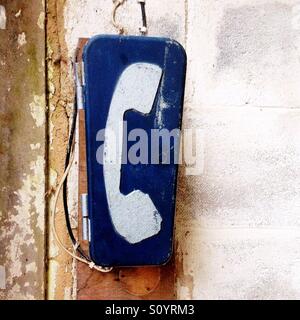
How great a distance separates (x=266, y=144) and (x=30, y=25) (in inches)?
26.1

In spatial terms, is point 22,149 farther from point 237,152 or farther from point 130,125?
point 237,152

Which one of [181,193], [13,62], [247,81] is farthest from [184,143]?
[13,62]

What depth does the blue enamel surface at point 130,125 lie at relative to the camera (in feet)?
3.22

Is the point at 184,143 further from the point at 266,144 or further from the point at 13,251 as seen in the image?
the point at 13,251

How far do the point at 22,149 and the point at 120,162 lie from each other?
0.30 meters

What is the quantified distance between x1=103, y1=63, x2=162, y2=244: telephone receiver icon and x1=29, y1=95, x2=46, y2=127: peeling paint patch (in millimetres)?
257

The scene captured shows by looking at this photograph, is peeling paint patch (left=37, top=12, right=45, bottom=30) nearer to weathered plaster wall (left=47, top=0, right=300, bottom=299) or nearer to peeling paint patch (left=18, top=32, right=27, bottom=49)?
peeling paint patch (left=18, top=32, right=27, bottom=49)

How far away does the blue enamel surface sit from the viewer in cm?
98

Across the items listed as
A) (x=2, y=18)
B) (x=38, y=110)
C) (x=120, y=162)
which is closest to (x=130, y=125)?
(x=120, y=162)

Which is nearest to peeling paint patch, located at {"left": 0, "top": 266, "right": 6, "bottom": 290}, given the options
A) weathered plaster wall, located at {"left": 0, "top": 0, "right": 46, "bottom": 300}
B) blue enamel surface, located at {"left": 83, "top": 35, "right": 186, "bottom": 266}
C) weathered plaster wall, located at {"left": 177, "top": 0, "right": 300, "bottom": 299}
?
weathered plaster wall, located at {"left": 0, "top": 0, "right": 46, "bottom": 300}

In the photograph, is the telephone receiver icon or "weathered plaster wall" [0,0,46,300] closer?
the telephone receiver icon

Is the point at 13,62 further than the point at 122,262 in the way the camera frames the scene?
Yes

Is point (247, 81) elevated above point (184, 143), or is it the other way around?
point (247, 81)
